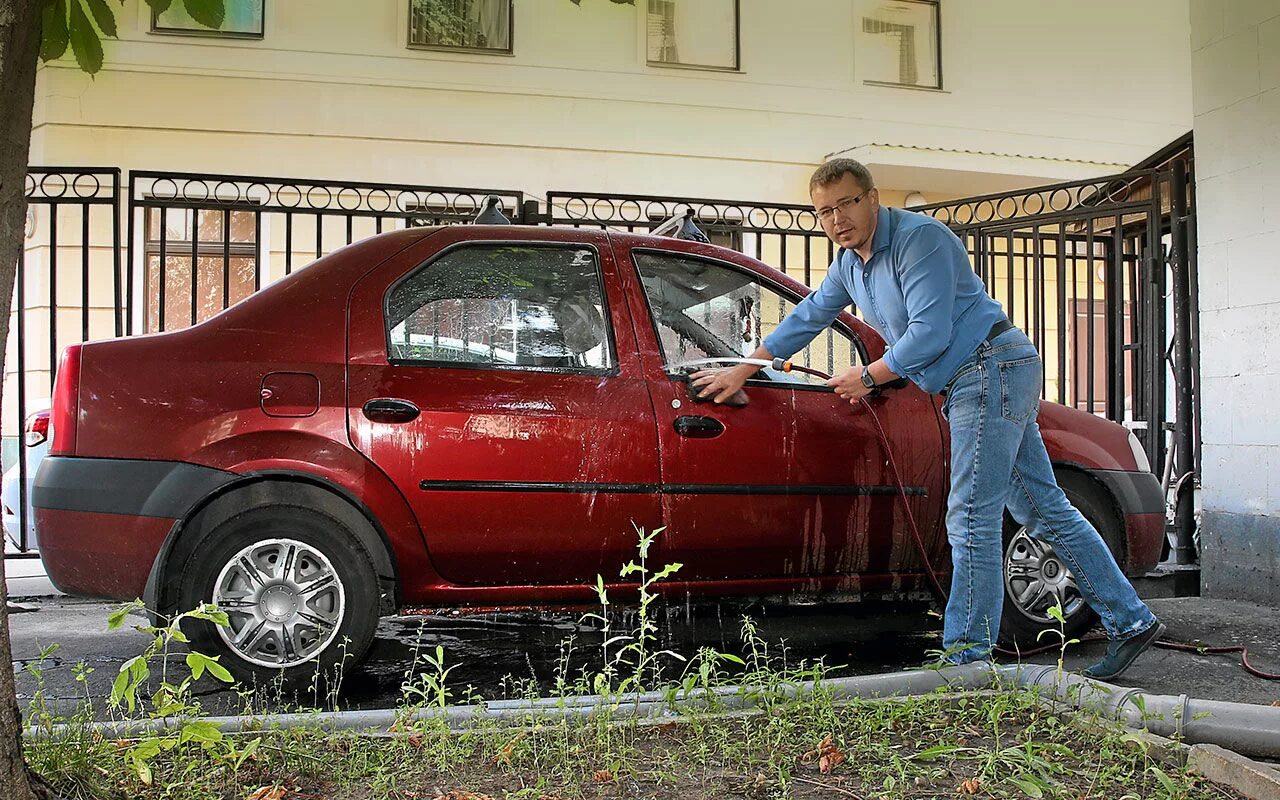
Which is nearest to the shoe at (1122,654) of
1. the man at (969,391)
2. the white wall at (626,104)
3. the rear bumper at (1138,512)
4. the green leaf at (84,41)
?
the man at (969,391)

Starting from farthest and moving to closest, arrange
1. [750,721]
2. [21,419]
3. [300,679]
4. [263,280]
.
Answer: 1. [263,280]
2. [21,419]
3. [300,679]
4. [750,721]

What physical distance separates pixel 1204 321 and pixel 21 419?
7.31m

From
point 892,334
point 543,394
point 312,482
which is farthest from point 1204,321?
point 312,482

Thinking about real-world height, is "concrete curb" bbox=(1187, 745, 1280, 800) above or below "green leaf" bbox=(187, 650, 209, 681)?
below

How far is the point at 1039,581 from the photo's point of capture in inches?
180

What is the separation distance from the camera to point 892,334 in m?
4.05

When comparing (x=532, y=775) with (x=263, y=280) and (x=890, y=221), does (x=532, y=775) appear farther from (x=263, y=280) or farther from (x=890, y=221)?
(x=263, y=280)

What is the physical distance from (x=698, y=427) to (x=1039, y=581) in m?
1.69

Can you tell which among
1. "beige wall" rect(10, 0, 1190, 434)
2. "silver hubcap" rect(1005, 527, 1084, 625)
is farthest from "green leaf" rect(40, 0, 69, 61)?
"beige wall" rect(10, 0, 1190, 434)

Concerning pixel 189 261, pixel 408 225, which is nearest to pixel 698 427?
pixel 408 225

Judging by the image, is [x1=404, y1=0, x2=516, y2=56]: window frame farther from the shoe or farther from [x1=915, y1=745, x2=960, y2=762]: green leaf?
[x1=915, y1=745, x2=960, y2=762]: green leaf

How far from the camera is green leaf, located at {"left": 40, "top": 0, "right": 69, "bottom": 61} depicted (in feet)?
7.66

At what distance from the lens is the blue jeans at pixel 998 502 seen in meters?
3.72

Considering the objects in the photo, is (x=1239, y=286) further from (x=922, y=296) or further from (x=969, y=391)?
(x=922, y=296)
